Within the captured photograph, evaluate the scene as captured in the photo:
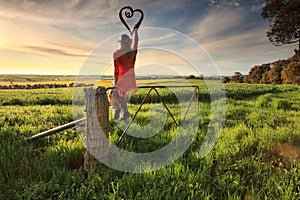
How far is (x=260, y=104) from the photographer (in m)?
10.2

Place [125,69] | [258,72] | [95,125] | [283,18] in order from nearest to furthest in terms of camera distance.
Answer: [95,125]
[125,69]
[283,18]
[258,72]

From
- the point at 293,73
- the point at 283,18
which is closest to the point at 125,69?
the point at 283,18

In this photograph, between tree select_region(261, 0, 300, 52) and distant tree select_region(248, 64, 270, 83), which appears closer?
tree select_region(261, 0, 300, 52)

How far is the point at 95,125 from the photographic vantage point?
131 inches

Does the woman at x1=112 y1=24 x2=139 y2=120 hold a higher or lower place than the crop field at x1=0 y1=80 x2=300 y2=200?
higher

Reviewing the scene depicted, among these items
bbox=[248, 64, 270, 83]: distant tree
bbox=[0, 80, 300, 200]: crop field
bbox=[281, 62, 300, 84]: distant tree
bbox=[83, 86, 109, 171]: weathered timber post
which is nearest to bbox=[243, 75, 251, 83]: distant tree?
bbox=[248, 64, 270, 83]: distant tree

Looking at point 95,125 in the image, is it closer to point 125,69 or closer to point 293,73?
point 125,69

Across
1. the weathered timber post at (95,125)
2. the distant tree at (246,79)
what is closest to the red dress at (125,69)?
the weathered timber post at (95,125)

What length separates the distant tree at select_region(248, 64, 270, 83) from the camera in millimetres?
63750

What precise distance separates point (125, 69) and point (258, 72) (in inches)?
2681

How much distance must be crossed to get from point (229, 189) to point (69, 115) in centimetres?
570

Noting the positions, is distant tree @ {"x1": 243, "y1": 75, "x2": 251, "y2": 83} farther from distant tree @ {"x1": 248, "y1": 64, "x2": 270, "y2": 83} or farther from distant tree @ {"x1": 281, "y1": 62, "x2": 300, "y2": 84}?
distant tree @ {"x1": 281, "y1": 62, "x2": 300, "y2": 84}

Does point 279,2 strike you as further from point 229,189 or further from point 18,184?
point 18,184

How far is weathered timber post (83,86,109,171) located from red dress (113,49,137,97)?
2.16 m
